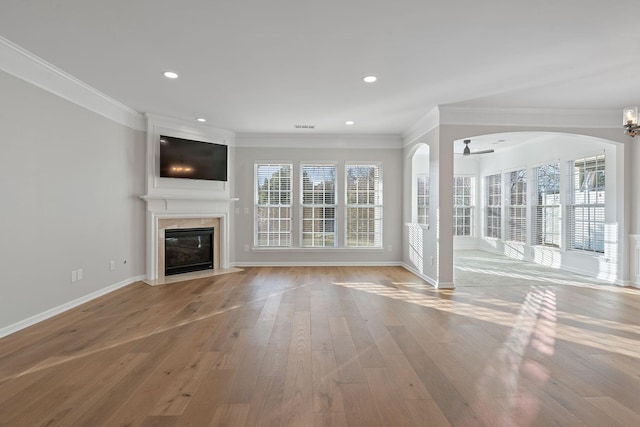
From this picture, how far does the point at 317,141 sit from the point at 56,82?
426 centimetres

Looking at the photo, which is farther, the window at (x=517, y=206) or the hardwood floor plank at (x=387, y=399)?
the window at (x=517, y=206)

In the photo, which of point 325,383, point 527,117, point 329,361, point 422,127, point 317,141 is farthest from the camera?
point 317,141

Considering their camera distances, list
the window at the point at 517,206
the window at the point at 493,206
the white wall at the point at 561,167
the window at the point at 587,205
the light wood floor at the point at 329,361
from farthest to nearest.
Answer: the window at the point at 493,206 < the window at the point at 517,206 < the window at the point at 587,205 < the white wall at the point at 561,167 < the light wood floor at the point at 329,361

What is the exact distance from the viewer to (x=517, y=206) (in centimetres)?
775

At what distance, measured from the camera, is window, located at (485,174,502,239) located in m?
8.50

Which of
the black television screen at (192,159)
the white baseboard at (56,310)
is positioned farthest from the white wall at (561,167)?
the white baseboard at (56,310)

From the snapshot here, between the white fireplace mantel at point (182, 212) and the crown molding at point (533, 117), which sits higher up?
the crown molding at point (533, 117)

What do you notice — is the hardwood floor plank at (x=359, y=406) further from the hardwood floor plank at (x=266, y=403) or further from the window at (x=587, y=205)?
the window at (x=587, y=205)

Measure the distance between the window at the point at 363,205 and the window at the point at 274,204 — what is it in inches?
49.9

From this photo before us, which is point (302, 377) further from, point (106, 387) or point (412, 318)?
point (412, 318)

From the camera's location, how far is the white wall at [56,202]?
3.12 m

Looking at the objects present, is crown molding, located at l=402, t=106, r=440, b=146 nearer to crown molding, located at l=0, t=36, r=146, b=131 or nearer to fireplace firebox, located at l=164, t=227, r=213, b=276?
fireplace firebox, located at l=164, t=227, r=213, b=276

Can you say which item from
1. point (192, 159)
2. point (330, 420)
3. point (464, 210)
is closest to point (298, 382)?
point (330, 420)

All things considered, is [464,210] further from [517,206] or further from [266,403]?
[266,403]
